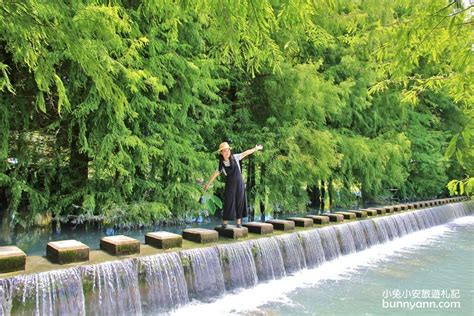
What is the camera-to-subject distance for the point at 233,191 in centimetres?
608

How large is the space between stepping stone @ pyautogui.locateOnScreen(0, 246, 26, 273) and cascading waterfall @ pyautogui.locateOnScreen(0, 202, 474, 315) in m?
0.19

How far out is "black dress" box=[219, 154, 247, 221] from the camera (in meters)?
6.02

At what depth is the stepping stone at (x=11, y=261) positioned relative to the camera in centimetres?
370

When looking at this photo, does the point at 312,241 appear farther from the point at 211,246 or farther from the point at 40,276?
the point at 40,276

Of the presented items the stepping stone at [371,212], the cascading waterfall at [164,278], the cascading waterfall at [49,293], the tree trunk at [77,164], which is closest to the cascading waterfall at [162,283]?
the cascading waterfall at [164,278]

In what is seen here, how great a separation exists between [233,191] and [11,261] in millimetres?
3166

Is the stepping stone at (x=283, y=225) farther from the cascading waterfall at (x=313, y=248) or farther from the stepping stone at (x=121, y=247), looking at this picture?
the stepping stone at (x=121, y=247)

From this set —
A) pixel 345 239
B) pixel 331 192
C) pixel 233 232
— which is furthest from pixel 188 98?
pixel 331 192

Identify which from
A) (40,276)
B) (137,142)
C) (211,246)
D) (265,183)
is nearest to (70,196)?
(137,142)

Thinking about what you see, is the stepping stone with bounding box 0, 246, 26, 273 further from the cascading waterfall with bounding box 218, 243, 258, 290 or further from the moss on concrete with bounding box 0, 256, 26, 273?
the cascading waterfall with bounding box 218, 243, 258, 290

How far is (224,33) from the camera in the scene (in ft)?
7.97

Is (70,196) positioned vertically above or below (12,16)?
below

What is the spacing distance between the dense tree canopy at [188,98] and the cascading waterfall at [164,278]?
1.72 meters

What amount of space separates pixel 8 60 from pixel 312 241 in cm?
685
